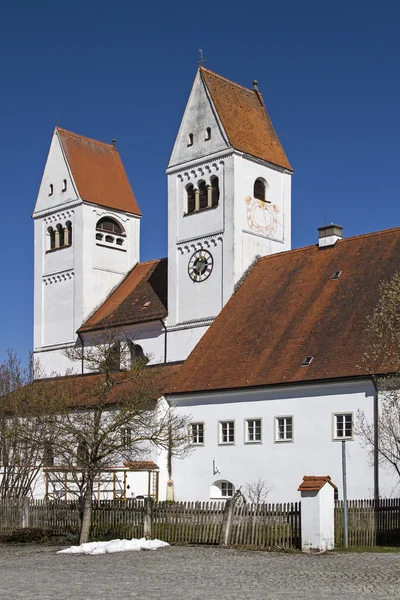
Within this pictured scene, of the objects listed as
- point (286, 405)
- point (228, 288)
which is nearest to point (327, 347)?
point (286, 405)

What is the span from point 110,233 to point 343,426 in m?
25.5

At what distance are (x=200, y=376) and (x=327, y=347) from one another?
6668 millimetres

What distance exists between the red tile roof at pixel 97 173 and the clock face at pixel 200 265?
1046cm

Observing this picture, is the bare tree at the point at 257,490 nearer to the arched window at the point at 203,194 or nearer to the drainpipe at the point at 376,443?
the drainpipe at the point at 376,443

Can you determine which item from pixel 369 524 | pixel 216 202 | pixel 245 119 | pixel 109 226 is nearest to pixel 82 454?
pixel 369 524

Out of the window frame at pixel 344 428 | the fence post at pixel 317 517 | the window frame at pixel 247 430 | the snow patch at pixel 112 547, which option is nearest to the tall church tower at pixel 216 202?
the window frame at pixel 247 430

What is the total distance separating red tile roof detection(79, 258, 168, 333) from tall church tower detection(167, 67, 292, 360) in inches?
73.9

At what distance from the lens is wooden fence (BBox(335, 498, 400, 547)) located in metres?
27.1

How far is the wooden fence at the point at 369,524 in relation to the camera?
27.1 metres

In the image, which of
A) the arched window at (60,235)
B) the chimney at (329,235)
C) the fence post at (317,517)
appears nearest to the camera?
the fence post at (317,517)

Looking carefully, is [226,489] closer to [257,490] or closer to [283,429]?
[257,490]

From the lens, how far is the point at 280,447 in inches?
1529

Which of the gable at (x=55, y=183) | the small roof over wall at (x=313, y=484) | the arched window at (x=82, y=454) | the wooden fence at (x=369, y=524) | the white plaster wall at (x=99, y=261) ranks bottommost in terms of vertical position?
the wooden fence at (x=369, y=524)

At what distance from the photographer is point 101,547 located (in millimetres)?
26266
